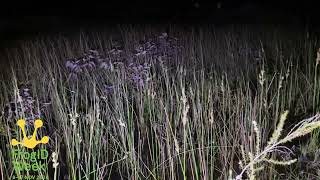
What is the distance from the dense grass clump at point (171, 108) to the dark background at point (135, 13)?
57 centimetres

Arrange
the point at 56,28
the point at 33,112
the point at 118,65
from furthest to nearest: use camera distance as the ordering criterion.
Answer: the point at 56,28
the point at 118,65
the point at 33,112

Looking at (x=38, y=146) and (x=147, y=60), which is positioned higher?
(x=147, y=60)

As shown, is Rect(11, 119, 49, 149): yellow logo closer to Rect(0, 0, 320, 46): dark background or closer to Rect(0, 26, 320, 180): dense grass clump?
Rect(0, 26, 320, 180): dense grass clump

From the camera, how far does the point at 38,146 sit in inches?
63.8

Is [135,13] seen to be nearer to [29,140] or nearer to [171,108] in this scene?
[171,108]

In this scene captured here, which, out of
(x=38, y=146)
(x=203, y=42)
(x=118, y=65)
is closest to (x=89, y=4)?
(x=203, y=42)

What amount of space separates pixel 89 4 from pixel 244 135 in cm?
302

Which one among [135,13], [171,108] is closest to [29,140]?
[171,108]

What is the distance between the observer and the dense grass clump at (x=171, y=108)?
1.42 m

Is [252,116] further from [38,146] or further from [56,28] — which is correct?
[56,28]

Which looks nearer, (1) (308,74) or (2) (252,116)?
(2) (252,116)

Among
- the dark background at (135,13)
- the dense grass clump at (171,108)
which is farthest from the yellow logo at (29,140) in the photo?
the dark background at (135,13)

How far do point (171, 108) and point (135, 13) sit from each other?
253cm

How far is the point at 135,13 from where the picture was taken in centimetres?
400
